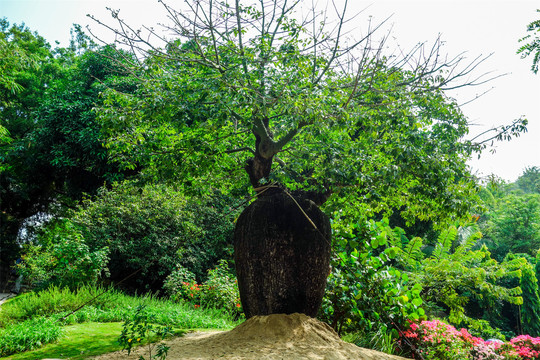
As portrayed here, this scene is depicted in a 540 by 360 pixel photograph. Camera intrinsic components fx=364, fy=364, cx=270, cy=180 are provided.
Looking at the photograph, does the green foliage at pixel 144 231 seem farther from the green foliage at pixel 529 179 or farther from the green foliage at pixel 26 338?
the green foliage at pixel 529 179

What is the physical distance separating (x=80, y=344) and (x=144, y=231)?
7.18 meters

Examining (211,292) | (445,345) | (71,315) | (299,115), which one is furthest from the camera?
(211,292)

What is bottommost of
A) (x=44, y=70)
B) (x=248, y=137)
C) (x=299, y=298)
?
(x=299, y=298)

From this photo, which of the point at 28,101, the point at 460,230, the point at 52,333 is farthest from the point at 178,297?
the point at 460,230

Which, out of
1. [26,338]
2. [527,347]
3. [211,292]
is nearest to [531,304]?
[527,347]

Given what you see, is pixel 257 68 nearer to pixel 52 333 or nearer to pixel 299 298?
pixel 299 298

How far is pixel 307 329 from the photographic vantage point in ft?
15.6

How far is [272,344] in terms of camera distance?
173 inches

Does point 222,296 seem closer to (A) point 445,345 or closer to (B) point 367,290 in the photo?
(B) point 367,290

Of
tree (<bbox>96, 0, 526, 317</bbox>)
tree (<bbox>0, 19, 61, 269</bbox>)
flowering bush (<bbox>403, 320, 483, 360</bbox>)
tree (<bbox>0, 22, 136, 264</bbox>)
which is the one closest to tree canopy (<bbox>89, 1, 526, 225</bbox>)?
tree (<bbox>96, 0, 526, 317</bbox>)

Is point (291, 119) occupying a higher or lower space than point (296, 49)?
lower

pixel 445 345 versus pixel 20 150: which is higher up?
pixel 20 150

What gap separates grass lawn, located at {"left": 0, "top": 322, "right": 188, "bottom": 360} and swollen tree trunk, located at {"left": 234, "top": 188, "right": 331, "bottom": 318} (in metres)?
1.51

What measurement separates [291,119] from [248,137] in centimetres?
215
